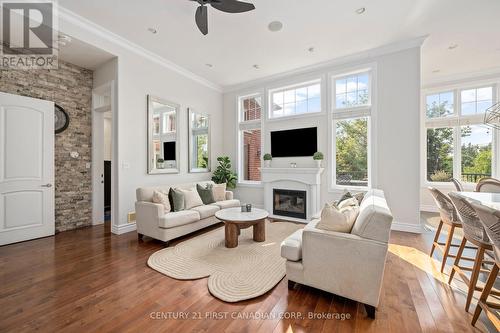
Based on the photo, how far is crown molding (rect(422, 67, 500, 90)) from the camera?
4.99m

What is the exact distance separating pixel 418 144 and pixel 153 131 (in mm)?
5068

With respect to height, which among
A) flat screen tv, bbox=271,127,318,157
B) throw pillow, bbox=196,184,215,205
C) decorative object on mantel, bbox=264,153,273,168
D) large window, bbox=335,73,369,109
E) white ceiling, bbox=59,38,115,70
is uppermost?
white ceiling, bbox=59,38,115,70

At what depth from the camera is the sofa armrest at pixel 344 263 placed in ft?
5.55

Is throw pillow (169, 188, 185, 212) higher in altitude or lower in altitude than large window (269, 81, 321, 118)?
lower

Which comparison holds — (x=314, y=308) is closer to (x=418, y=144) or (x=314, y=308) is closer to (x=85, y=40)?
(x=418, y=144)

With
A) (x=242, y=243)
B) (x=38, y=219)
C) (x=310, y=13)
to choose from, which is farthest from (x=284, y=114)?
(x=38, y=219)

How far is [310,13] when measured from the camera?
3086 mm

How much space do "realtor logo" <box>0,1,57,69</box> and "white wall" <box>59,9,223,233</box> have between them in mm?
231

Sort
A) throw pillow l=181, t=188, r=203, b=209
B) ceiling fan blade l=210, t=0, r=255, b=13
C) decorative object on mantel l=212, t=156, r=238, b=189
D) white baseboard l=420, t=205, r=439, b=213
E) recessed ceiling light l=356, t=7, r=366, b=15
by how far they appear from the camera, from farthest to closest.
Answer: decorative object on mantel l=212, t=156, r=238, b=189 < white baseboard l=420, t=205, r=439, b=213 < throw pillow l=181, t=188, r=203, b=209 < recessed ceiling light l=356, t=7, r=366, b=15 < ceiling fan blade l=210, t=0, r=255, b=13

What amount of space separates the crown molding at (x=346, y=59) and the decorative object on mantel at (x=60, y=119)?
12.9ft

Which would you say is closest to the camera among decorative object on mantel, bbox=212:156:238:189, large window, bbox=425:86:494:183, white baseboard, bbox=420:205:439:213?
large window, bbox=425:86:494:183

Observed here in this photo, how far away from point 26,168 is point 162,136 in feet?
7.22

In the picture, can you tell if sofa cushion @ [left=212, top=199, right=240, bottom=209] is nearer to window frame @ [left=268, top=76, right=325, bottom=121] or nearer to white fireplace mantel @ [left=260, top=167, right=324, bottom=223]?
white fireplace mantel @ [left=260, top=167, right=324, bottom=223]

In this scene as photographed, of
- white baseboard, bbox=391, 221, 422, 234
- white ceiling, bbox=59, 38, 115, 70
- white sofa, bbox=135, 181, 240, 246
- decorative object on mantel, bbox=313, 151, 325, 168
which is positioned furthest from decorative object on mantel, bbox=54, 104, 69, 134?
white baseboard, bbox=391, 221, 422, 234
